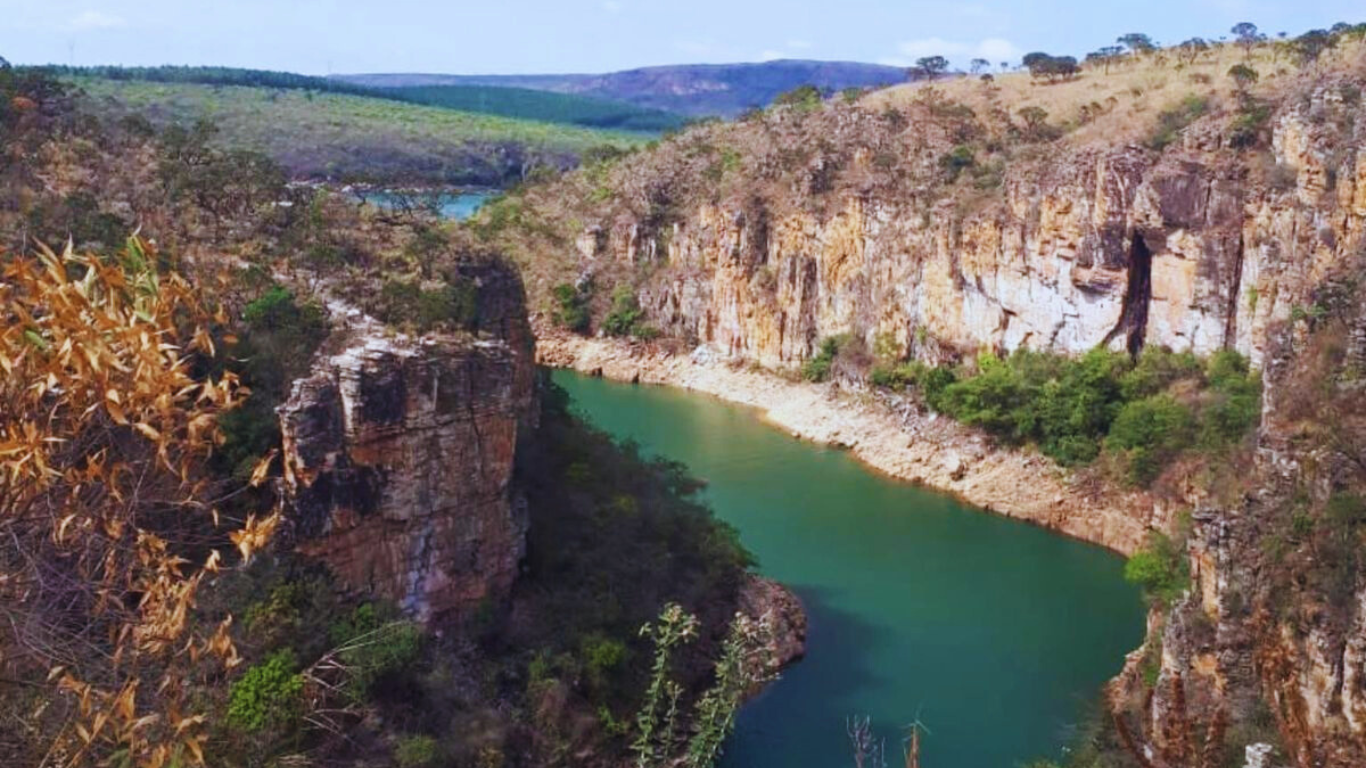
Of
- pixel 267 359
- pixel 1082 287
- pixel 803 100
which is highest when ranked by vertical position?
pixel 803 100

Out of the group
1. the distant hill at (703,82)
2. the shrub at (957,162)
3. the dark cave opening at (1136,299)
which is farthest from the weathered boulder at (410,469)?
the distant hill at (703,82)

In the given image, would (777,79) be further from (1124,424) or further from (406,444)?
(406,444)

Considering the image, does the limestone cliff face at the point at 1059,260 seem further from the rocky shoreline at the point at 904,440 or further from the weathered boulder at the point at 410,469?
the weathered boulder at the point at 410,469

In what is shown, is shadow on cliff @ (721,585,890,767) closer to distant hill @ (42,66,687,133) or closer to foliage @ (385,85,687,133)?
distant hill @ (42,66,687,133)

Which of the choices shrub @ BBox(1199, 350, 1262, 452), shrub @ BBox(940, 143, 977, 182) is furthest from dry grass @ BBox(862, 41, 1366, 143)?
shrub @ BBox(1199, 350, 1262, 452)

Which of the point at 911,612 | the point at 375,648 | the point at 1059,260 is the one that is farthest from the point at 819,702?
the point at 1059,260

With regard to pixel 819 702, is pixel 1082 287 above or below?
above

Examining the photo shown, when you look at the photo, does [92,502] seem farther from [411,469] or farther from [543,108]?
[543,108]
